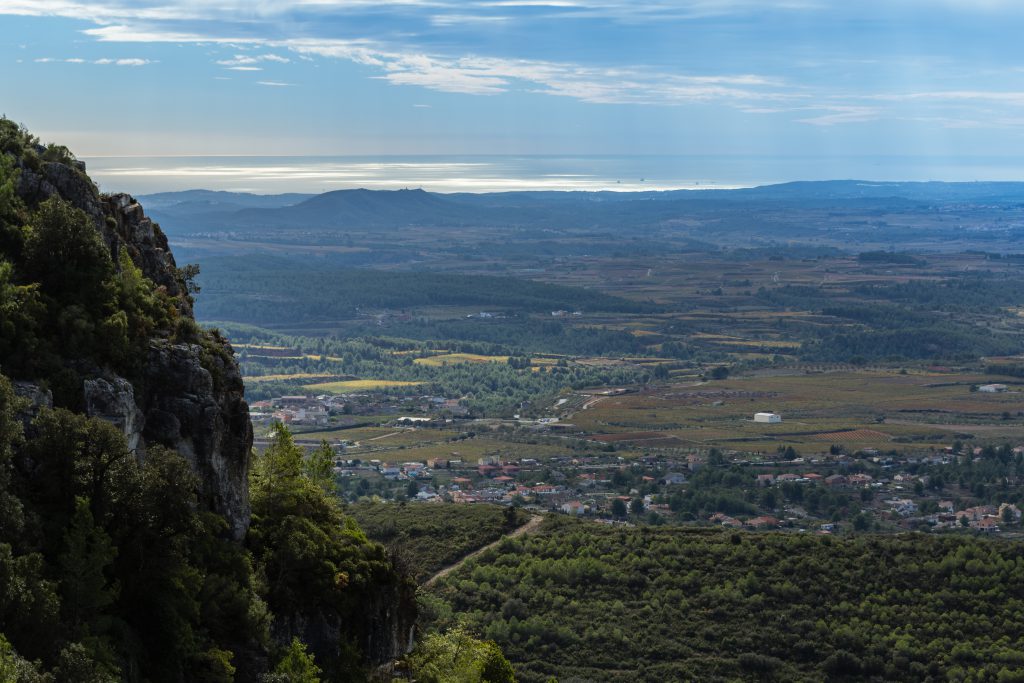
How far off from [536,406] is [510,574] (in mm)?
90906

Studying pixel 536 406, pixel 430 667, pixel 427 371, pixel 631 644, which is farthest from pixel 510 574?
pixel 427 371

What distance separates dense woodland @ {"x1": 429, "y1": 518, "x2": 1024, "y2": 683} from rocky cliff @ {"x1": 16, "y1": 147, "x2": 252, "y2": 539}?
19.8m

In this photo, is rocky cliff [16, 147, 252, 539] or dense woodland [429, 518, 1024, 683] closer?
rocky cliff [16, 147, 252, 539]

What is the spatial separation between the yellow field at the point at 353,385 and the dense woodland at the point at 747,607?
100 metres

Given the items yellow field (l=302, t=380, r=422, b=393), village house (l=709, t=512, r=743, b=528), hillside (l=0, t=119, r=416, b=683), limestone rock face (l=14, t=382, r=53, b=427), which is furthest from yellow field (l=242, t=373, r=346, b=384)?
limestone rock face (l=14, t=382, r=53, b=427)

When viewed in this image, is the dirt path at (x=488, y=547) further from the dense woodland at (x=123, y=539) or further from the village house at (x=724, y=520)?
the dense woodland at (x=123, y=539)

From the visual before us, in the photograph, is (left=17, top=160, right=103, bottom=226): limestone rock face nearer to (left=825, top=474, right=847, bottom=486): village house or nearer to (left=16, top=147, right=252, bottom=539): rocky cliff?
(left=16, top=147, right=252, bottom=539): rocky cliff

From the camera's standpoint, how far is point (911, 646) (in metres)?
57.0

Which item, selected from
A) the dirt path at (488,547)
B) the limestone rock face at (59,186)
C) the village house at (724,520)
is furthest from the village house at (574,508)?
the limestone rock face at (59,186)

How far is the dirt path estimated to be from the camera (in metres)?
64.0

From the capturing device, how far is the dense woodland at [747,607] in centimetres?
5628

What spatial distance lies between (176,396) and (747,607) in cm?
3285

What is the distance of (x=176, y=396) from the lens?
34594mm

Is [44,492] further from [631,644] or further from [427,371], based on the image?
[427,371]
